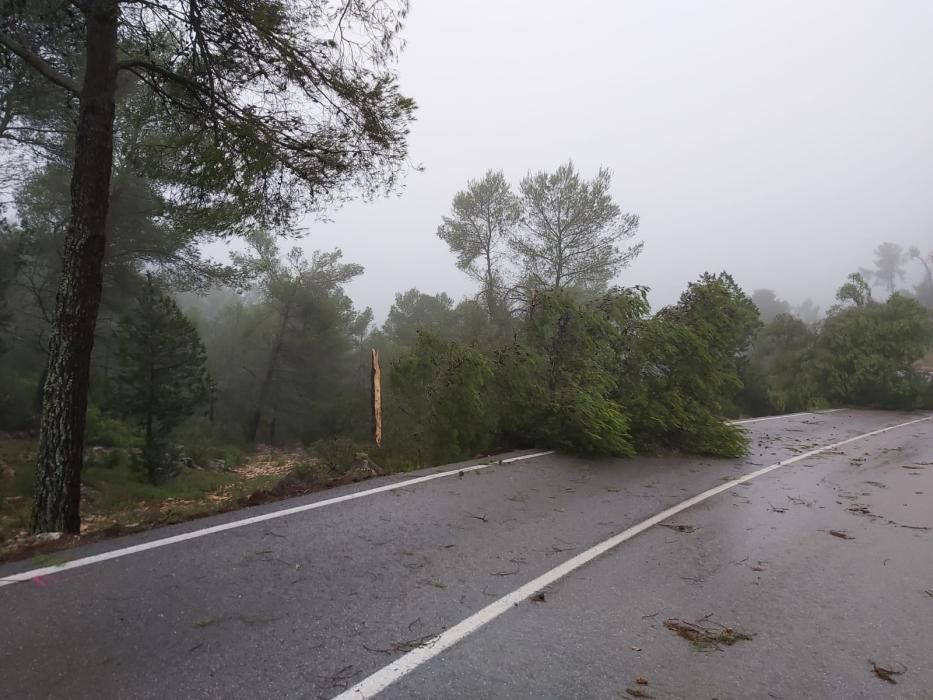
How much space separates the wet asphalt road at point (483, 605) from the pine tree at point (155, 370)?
1285 cm

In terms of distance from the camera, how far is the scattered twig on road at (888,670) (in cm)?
299

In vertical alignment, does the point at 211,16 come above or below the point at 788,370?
above

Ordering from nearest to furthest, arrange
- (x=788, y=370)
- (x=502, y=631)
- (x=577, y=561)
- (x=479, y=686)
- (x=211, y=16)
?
(x=479, y=686), (x=502, y=631), (x=577, y=561), (x=211, y=16), (x=788, y=370)

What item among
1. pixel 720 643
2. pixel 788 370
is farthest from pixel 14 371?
pixel 788 370

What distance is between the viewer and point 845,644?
3.34 metres

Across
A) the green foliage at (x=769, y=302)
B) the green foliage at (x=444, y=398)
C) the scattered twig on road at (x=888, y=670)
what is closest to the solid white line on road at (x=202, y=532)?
the green foliage at (x=444, y=398)

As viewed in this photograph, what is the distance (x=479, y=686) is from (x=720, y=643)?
5.02 feet

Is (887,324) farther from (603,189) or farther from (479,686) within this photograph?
(479,686)

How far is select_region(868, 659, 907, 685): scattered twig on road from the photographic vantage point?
2994mm

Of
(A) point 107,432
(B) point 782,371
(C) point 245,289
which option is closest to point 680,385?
(C) point 245,289

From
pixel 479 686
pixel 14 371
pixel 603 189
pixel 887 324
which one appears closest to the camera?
pixel 479 686

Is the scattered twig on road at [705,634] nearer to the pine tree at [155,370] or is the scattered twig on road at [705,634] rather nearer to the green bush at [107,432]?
the pine tree at [155,370]

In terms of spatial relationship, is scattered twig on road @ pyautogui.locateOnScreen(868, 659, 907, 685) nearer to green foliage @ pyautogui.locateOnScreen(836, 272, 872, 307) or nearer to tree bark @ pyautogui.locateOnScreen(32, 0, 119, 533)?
tree bark @ pyautogui.locateOnScreen(32, 0, 119, 533)

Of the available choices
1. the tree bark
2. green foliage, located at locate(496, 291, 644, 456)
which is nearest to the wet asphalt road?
the tree bark
